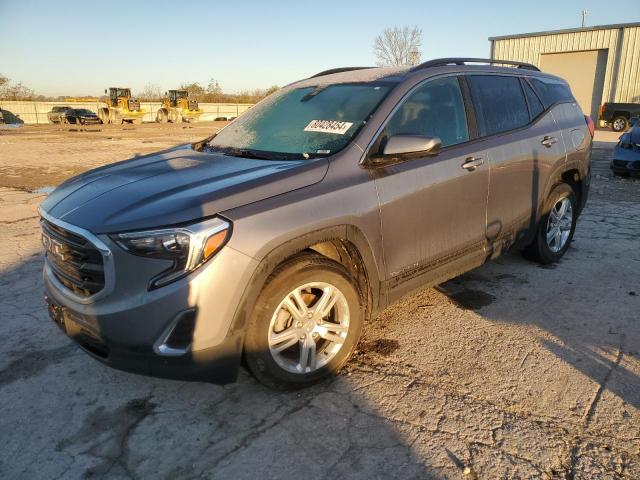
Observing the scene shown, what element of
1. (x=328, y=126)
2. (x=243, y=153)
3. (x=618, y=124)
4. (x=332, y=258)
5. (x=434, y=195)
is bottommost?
(x=332, y=258)

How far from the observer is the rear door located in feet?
12.7

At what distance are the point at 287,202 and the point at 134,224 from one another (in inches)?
30.0

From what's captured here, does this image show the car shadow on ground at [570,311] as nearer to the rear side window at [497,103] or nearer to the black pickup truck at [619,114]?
the rear side window at [497,103]

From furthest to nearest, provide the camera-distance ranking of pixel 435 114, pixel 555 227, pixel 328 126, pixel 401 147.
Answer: pixel 555 227 → pixel 435 114 → pixel 328 126 → pixel 401 147

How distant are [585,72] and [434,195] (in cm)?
3376

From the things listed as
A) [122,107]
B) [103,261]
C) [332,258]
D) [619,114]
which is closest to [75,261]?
[103,261]

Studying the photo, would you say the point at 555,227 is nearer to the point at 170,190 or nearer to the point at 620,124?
the point at 170,190

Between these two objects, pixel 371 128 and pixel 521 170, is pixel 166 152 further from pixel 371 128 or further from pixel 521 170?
pixel 521 170

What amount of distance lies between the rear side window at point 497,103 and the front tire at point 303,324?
1864 mm

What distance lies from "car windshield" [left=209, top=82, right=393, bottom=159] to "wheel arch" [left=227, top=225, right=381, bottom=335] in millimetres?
550

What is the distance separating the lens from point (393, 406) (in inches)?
108

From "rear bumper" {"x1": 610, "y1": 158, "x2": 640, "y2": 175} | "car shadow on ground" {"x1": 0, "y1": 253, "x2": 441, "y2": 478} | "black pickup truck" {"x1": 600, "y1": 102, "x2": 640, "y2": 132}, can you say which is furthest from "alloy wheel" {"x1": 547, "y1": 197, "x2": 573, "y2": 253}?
"black pickup truck" {"x1": 600, "y1": 102, "x2": 640, "y2": 132}

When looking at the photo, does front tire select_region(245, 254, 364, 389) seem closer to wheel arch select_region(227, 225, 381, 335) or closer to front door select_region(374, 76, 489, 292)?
wheel arch select_region(227, 225, 381, 335)

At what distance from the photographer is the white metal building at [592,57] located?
29453 mm
